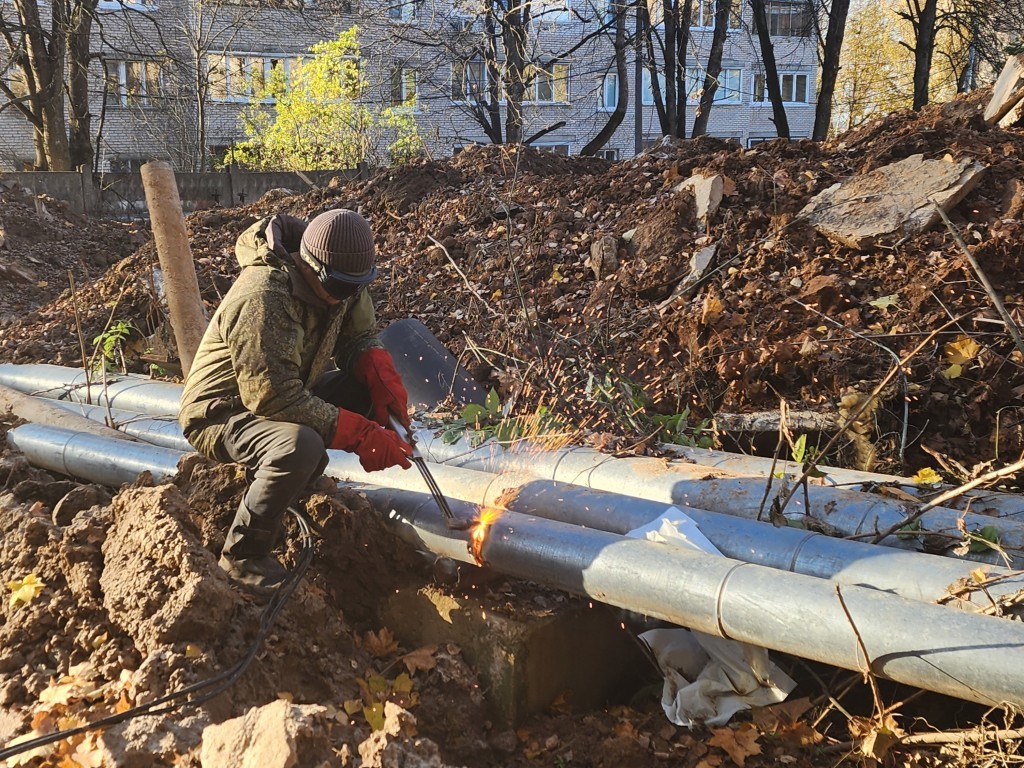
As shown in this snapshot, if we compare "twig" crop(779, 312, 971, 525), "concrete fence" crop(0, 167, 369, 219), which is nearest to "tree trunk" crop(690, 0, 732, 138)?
"concrete fence" crop(0, 167, 369, 219)

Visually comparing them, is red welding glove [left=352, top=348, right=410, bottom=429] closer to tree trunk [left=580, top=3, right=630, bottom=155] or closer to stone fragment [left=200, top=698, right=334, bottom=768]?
stone fragment [left=200, top=698, right=334, bottom=768]

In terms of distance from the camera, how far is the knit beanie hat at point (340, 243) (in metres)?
3.43

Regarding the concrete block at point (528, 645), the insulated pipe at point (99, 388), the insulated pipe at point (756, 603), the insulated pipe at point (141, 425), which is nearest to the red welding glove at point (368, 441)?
the insulated pipe at point (756, 603)

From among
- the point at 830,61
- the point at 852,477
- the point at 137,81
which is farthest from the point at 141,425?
the point at 137,81

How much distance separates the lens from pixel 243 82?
91.4 feet

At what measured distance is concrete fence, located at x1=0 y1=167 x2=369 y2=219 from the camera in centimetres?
1456

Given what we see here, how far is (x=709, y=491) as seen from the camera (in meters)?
4.17

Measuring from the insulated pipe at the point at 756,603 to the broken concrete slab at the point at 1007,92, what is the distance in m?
7.15

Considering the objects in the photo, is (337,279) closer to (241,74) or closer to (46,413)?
(46,413)

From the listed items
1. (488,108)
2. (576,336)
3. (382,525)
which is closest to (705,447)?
(576,336)

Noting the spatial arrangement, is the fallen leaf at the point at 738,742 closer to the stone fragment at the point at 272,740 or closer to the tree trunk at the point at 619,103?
the stone fragment at the point at 272,740

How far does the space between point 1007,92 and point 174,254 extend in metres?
7.76

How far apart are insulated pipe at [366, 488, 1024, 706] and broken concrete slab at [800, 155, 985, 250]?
445cm

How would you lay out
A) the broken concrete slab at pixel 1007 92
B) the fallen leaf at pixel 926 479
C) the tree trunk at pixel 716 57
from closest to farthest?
the fallen leaf at pixel 926 479 → the broken concrete slab at pixel 1007 92 → the tree trunk at pixel 716 57
